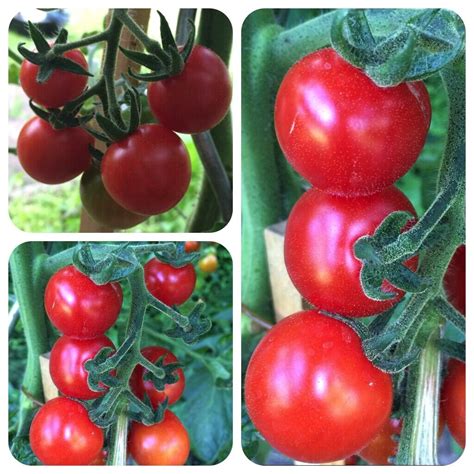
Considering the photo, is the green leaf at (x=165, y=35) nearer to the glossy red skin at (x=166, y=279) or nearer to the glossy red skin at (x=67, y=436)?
the glossy red skin at (x=166, y=279)

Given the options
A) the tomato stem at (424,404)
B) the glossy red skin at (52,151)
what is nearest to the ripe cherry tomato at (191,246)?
the glossy red skin at (52,151)

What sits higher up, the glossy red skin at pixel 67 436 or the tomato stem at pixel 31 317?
the tomato stem at pixel 31 317

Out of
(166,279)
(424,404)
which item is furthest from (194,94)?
(424,404)

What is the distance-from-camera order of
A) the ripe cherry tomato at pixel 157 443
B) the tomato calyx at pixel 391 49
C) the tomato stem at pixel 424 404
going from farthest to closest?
the ripe cherry tomato at pixel 157 443 → the tomato stem at pixel 424 404 → the tomato calyx at pixel 391 49

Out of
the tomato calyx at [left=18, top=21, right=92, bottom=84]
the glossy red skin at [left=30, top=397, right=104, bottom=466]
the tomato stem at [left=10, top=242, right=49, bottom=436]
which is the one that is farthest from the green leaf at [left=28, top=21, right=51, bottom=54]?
the glossy red skin at [left=30, top=397, right=104, bottom=466]

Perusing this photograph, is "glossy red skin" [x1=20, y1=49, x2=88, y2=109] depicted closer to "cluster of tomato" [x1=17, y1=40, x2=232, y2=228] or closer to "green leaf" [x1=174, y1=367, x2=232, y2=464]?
"cluster of tomato" [x1=17, y1=40, x2=232, y2=228]

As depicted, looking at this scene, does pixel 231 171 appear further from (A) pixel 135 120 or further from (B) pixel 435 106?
(B) pixel 435 106

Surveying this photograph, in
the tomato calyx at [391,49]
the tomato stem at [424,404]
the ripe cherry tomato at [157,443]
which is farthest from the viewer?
the ripe cherry tomato at [157,443]
